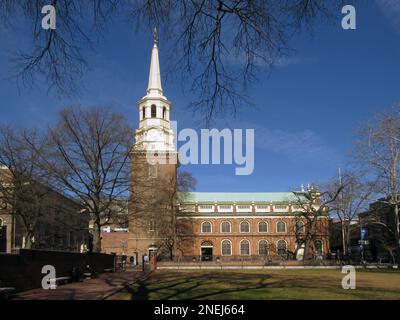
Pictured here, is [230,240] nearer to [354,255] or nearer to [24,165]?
[354,255]

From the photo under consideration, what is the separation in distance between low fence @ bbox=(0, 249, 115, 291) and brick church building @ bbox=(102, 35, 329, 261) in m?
31.5

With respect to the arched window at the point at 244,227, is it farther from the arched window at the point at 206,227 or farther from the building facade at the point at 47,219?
the building facade at the point at 47,219

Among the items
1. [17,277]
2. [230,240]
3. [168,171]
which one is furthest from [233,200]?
[17,277]

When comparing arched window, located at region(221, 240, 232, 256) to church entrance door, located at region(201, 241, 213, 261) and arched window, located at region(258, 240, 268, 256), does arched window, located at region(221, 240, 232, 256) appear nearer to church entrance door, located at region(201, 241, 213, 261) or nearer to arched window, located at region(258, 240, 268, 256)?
church entrance door, located at region(201, 241, 213, 261)

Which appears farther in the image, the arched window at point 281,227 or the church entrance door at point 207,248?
the arched window at point 281,227

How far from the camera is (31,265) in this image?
25000 mm

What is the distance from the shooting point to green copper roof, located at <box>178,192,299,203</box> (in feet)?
339

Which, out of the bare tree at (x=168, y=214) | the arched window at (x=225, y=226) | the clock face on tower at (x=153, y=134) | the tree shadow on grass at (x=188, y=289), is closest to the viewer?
the tree shadow on grass at (x=188, y=289)

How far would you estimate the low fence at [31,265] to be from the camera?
21953 mm

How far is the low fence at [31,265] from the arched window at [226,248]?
61742 mm

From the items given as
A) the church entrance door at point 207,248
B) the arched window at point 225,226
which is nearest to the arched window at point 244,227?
the arched window at point 225,226

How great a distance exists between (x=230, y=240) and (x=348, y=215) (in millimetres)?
35422

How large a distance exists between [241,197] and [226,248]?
13476mm

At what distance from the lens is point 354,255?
84.9m
